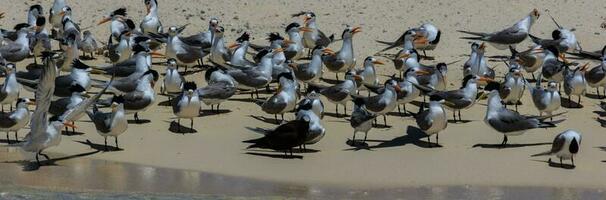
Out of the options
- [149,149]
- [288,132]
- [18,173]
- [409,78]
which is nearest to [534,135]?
[409,78]

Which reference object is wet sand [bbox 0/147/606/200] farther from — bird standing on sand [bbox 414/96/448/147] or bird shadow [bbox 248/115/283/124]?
bird shadow [bbox 248/115/283/124]

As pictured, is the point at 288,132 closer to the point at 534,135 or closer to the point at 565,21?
the point at 534,135

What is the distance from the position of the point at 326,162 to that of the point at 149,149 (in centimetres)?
173

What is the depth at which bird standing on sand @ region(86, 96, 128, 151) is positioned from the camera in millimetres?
13430

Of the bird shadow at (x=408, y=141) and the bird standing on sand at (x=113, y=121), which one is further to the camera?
the bird shadow at (x=408, y=141)

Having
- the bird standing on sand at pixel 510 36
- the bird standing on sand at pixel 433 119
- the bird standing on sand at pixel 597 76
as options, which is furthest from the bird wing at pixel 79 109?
the bird standing on sand at pixel 510 36

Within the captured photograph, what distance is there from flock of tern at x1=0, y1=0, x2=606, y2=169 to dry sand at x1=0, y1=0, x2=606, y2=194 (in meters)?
0.19

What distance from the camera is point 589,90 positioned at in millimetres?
16156

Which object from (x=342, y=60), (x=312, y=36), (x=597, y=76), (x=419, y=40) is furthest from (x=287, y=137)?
(x=312, y=36)

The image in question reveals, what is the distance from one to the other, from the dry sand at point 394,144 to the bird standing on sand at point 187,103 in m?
0.20

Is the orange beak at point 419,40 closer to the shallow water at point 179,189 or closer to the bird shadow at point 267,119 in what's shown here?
the bird shadow at point 267,119

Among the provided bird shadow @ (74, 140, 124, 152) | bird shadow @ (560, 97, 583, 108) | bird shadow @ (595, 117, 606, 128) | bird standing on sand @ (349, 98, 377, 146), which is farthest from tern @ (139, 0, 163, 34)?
bird shadow @ (595, 117, 606, 128)

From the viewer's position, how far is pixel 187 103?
14180 millimetres

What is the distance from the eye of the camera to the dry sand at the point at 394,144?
1266cm
